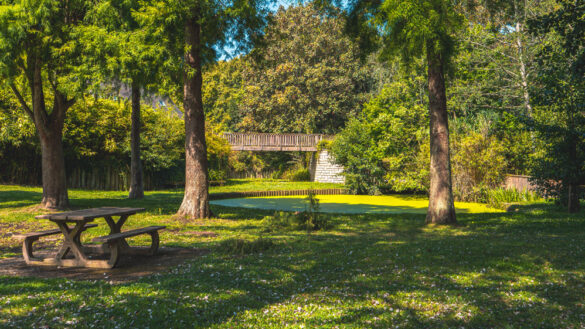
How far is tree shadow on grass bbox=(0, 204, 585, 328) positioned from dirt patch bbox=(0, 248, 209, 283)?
342mm

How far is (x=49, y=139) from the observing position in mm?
13227

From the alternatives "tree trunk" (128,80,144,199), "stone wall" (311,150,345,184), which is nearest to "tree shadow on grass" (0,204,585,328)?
"tree trunk" (128,80,144,199)

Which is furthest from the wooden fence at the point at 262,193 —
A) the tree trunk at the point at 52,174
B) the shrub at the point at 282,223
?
the shrub at the point at 282,223

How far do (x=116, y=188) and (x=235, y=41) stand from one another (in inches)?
515

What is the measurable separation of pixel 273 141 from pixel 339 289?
30.8 meters

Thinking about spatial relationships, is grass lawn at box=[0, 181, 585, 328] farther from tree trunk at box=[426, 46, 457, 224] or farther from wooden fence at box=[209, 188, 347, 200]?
wooden fence at box=[209, 188, 347, 200]

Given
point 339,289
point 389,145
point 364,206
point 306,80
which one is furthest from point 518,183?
point 306,80

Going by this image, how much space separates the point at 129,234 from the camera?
651 cm

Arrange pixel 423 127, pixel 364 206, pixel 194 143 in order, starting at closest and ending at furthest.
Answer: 1. pixel 194 143
2. pixel 364 206
3. pixel 423 127

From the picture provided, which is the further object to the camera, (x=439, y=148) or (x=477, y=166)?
(x=477, y=166)

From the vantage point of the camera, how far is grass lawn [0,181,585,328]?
13.5 feet

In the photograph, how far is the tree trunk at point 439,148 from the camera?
1120 centimetres

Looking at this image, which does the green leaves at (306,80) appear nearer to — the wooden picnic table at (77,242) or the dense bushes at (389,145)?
the dense bushes at (389,145)

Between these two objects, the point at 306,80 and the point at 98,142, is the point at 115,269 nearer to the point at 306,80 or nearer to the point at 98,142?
the point at 98,142
